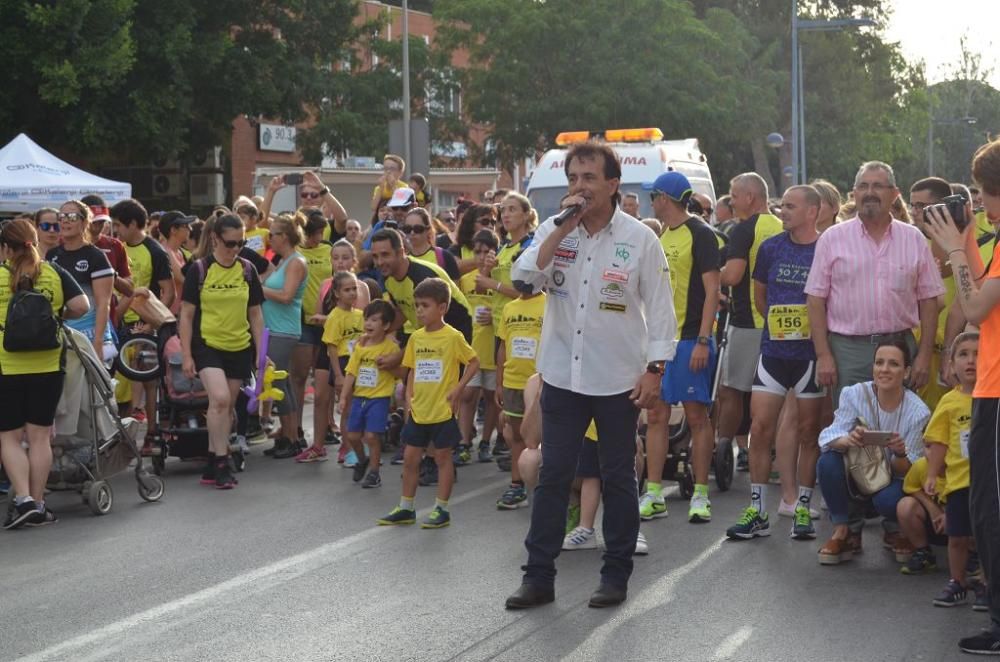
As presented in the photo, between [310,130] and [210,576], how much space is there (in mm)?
35157

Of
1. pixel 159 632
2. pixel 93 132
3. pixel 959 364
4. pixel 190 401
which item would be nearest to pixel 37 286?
pixel 190 401

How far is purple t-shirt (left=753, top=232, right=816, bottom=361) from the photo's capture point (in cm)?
878

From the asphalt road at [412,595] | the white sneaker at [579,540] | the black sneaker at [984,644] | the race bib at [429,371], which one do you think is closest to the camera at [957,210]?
the black sneaker at [984,644]

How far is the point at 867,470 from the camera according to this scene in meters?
7.84

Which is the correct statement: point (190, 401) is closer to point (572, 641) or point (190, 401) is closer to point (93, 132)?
point (572, 641)

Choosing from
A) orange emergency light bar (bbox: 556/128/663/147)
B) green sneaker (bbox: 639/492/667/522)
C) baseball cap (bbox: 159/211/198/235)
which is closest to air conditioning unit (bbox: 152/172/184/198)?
orange emergency light bar (bbox: 556/128/663/147)

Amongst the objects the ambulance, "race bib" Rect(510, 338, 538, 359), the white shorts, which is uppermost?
the ambulance

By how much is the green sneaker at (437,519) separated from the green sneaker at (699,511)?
1450 mm

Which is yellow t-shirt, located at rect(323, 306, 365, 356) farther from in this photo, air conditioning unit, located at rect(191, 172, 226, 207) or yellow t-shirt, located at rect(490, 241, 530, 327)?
air conditioning unit, located at rect(191, 172, 226, 207)

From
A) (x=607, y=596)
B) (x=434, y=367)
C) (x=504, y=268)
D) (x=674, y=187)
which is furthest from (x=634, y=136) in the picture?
(x=607, y=596)

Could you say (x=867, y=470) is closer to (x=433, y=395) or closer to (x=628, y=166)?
(x=433, y=395)

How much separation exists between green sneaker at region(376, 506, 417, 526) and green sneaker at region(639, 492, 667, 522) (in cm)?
138

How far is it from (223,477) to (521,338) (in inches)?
95.0

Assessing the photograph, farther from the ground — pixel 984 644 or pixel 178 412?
pixel 178 412
